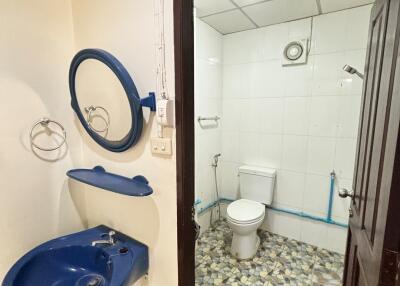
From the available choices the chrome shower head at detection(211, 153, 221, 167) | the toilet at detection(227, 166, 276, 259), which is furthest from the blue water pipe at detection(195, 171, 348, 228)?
the chrome shower head at detection(211, 153, 221, 167)

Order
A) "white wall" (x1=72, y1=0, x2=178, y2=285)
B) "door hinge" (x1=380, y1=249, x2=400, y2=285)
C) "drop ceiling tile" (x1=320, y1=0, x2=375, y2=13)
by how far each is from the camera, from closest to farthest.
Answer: "door hinge" (x1=380, y1=249, x2=400, y2=285)
"white wall" (x1=72, y1=0, x2=178, y2=285)
"drop ceiling tile" (x1=320, y1=0, x2=375, y2=13)

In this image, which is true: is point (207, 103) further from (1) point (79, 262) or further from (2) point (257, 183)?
(1) point (79, 262)

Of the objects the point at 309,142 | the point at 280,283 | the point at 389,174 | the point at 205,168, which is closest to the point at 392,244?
the point at 389,174

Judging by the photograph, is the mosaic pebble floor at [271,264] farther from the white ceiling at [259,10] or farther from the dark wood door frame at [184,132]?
the white ceiling at [259,10]

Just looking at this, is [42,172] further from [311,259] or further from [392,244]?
[311,259]

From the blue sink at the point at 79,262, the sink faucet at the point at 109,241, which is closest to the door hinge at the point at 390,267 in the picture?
the blue sink at the point at 79,262

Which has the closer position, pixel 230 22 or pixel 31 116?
pixel 31 116

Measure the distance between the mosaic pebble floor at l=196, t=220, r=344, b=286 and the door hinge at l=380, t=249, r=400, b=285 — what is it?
56.7 inches

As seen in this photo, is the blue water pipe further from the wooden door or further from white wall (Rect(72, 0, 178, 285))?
the wooden door

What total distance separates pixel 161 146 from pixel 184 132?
142 millimetres

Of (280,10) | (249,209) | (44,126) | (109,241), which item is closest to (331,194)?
(249,209)

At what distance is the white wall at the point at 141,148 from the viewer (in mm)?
973

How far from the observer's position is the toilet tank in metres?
2.39

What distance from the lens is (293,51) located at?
2.18 m
